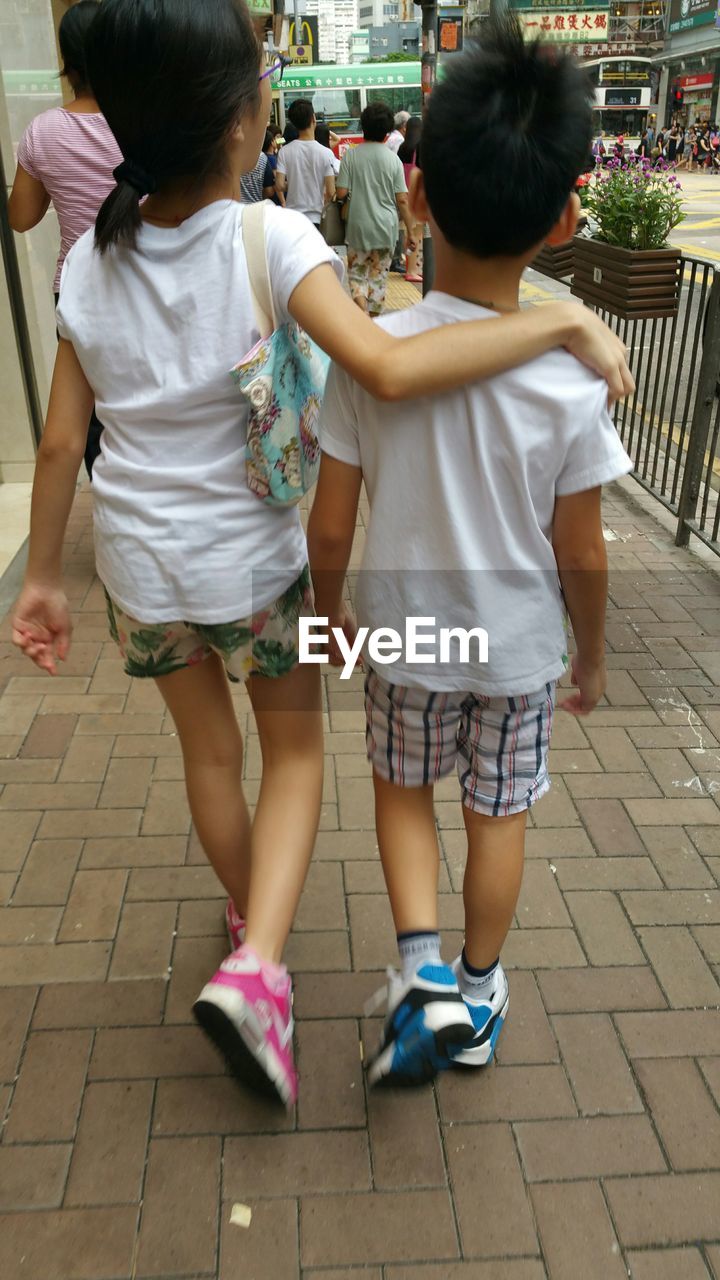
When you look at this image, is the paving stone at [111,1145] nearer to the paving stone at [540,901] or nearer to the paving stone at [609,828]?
the paving stone at [540,901]

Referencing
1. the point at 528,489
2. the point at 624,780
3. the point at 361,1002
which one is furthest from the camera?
the point at 624,780

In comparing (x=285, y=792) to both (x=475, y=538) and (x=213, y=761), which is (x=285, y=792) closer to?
(x=213, y=761)

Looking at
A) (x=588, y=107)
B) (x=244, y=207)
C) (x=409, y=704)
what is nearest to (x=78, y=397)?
(x=244, y=207)

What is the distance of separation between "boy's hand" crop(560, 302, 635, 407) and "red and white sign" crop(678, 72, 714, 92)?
62.1 metres

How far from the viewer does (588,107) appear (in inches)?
60.4

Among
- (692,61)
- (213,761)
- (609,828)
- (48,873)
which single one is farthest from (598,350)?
(692,61)

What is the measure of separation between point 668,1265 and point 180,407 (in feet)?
5.40

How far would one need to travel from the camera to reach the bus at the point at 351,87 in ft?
65.3

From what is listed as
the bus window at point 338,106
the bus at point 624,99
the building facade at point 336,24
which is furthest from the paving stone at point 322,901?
the building facade at point 336,24

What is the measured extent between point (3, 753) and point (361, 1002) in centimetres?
153

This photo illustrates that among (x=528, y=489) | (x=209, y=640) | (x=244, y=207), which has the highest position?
(x=244, y=207)

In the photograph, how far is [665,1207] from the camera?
1.87m

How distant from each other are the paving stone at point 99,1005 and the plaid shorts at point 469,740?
0.81 meters

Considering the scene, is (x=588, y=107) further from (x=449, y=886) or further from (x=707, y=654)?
(x=707, y=654)
